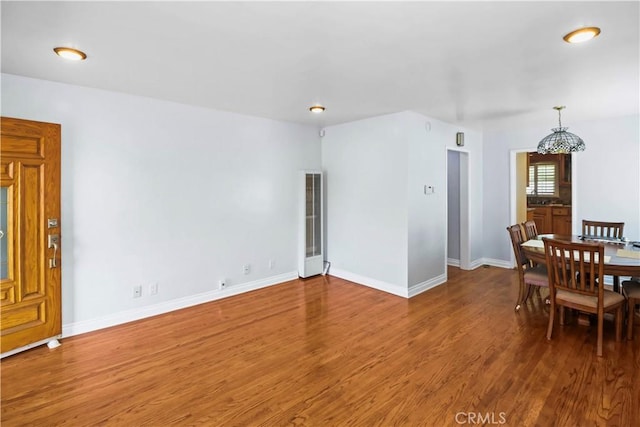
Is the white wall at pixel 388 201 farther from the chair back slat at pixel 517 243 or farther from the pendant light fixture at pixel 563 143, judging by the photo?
the pendant light fixture at pixel 563 143

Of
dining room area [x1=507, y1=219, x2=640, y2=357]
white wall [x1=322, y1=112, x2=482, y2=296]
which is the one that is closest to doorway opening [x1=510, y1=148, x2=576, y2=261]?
white wall [x1=322, y1=112, x2=482, y2=296]

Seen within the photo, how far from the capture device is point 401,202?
Answer: 4.23 meters

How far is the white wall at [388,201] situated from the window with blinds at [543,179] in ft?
12.4

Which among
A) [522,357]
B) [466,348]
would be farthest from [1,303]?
[522,357]

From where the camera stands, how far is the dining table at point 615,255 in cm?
280

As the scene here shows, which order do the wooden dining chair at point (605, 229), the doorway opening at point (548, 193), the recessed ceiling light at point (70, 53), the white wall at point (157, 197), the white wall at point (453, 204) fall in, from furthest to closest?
the doorway opening at point (548, 193) → the white wall at point (453, 204) → the wooden dining chair at point (605, 229) → the white wall at point (157, 197) → the recessed ceiling light at point (70, 53)

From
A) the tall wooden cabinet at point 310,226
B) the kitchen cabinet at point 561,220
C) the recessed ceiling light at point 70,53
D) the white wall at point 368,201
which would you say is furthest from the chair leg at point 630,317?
the recessed ceiling light at point 70,53

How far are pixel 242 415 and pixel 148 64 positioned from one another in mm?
2588

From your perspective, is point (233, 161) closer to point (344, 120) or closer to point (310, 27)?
point (344, 120)

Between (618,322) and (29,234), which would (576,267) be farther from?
(29,234)

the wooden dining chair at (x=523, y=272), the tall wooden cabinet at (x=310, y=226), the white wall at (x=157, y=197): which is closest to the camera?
the white wall at (x=157, y=197)

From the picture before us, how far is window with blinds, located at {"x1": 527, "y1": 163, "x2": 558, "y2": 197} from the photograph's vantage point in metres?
7.38

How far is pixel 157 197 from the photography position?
11.9 ft

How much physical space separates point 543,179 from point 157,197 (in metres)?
7.81
